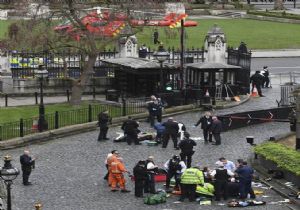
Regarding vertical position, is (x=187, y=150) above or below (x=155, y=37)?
below

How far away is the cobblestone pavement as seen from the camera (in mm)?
27000

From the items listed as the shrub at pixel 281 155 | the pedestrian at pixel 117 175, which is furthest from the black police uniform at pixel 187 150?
the pedestrian at pixel 117 175

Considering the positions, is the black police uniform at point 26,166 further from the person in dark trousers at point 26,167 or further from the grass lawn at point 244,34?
the grass lawn at point 244,34

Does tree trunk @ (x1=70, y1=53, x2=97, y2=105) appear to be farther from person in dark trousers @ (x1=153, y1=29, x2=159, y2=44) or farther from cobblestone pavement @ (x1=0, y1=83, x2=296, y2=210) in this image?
person in dark trousers @ (x1=153, y1=29, x2=159, y2=44)

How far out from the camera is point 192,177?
26.9 meters

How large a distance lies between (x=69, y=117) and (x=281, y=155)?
13031mm

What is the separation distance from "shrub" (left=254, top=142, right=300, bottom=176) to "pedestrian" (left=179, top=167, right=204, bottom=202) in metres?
2.96

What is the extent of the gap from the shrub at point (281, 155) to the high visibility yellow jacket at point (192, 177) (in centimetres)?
302

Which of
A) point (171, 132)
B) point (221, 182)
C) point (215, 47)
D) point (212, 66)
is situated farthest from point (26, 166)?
point (215, 47)

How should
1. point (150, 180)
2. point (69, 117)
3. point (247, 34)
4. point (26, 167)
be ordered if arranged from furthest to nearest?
point (247, 34), point (69, 117), point (26, 167), point (150, 180)

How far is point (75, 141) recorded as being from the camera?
119 feet

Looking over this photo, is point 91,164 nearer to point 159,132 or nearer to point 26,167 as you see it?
point 26,167

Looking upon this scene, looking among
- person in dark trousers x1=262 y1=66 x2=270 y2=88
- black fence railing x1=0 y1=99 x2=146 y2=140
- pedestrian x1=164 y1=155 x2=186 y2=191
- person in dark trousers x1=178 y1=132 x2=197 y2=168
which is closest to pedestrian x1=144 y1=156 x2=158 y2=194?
pedestrian x1=164 y1=155 x2=186 y2=191

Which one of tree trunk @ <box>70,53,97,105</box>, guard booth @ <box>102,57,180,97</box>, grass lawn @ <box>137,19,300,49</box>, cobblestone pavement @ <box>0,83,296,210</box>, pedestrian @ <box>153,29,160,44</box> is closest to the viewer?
cobblestone pavement @ <box>0,83,296,210</box>
